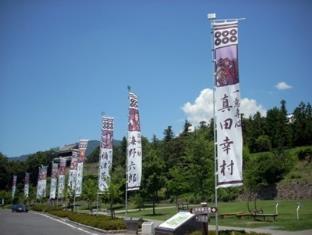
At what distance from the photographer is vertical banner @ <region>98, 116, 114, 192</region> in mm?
36625

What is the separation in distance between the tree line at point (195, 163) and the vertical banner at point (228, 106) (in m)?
21.5

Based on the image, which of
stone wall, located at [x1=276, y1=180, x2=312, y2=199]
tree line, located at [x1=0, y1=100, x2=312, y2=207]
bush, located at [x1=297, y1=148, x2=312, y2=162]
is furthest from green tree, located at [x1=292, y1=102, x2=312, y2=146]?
stone wall, located at [x1=276, y1=180, x2=312, y2=199]

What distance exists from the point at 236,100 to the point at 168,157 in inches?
3247

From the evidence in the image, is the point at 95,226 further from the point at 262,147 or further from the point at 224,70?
the point at 262,147

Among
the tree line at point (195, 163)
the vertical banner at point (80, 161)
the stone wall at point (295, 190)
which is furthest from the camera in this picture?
the stone wall at point (295, 190)

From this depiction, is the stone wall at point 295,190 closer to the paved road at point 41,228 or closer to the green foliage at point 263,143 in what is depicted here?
the green foliage at point 263,143

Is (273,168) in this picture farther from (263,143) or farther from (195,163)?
(195,163)

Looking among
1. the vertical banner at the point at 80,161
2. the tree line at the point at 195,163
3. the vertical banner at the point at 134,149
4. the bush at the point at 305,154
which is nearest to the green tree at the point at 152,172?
the tree line at the point at 195,163

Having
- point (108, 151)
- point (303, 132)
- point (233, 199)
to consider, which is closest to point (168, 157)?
point (303, 132)

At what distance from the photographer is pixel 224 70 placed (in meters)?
17.7

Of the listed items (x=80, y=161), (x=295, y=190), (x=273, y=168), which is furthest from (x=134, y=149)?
(x=273, y=168)

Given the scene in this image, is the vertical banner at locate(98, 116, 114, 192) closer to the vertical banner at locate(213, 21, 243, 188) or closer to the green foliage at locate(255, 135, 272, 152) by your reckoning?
the vertical banner at locate(213, 21, 243, 188)

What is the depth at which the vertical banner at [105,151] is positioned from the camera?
3662 centimetres

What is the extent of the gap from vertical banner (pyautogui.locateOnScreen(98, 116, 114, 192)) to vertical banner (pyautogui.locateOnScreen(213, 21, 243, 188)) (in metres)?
19.6
